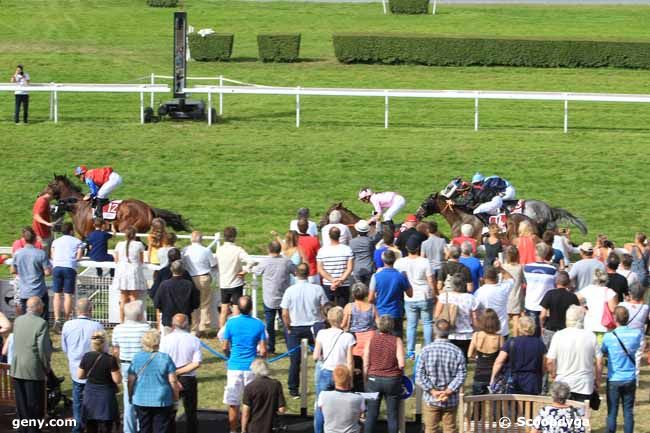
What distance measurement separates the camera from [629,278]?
11.2 m

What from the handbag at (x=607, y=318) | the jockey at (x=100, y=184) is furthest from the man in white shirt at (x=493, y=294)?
the jockey at (x=100, y=184)

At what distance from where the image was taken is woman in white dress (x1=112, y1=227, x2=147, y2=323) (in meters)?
11.7

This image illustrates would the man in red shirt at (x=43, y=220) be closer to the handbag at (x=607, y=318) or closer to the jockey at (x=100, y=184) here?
the jockey at (x=100, y=184)

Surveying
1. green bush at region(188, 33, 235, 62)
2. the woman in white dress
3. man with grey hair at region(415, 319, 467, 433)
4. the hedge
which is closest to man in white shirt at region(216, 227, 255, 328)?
the woman in white dress

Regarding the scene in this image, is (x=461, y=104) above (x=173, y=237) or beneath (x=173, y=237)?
above

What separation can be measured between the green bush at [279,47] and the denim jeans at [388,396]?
78.4 ft

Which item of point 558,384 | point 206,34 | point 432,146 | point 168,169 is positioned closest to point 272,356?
point 558,384

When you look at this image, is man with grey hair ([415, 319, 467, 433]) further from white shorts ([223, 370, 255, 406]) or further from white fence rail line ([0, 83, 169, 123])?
white fence rail line ([0, 83, 169, 123])

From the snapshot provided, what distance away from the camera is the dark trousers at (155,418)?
343 inches

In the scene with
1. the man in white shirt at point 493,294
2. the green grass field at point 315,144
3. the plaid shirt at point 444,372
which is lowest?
the plaid shirt at point 444,372

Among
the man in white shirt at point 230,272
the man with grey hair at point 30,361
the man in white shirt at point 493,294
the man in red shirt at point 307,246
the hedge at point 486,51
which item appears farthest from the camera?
the hedge at point 486,51

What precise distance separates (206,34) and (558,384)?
25660 millimetres

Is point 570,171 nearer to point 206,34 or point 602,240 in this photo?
point 602,240

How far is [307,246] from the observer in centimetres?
1237
